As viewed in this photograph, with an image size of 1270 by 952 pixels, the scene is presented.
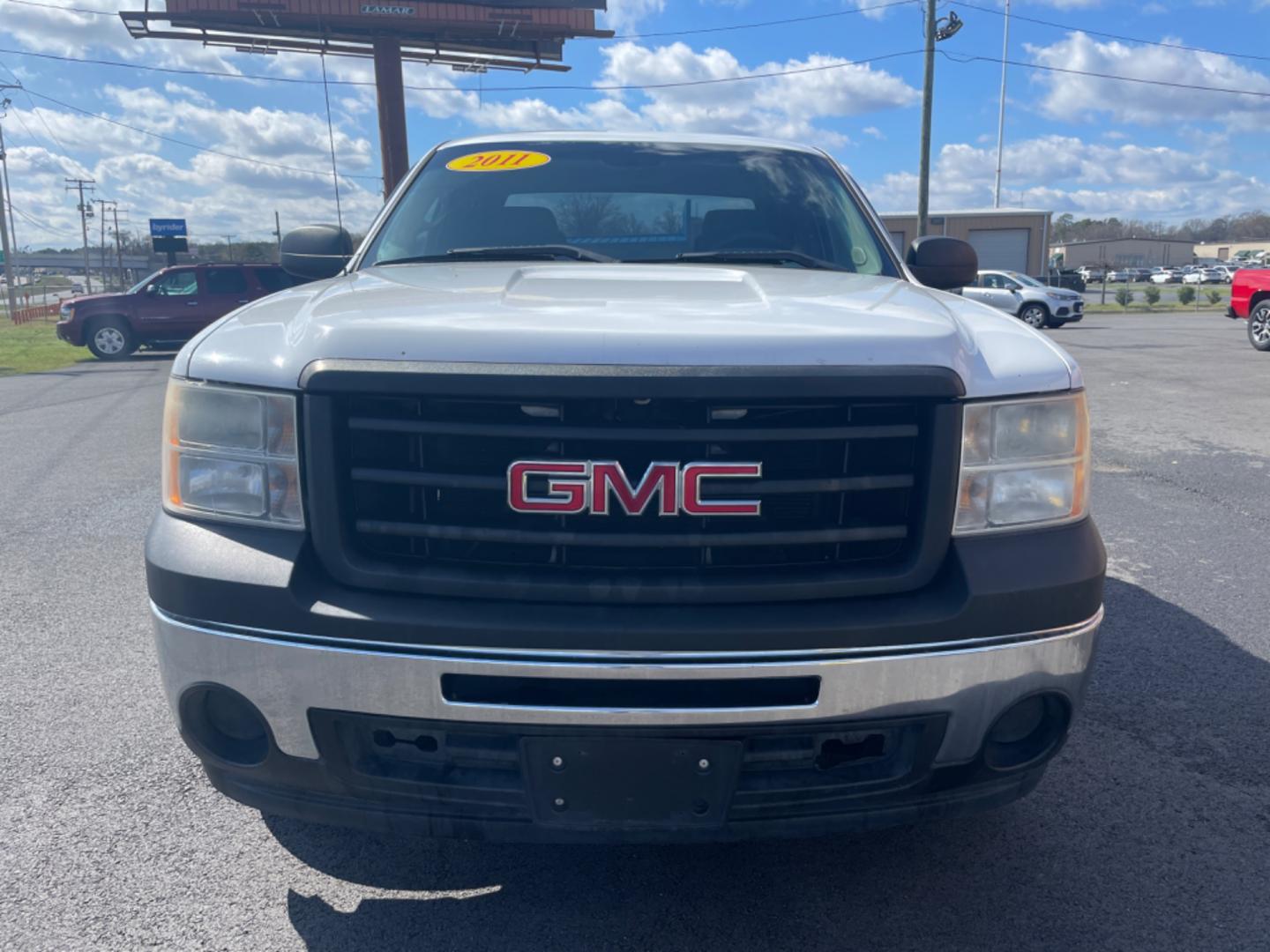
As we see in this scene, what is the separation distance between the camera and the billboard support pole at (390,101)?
89.0ft

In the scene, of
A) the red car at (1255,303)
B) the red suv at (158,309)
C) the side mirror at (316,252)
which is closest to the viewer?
the side mirror at (316,252)

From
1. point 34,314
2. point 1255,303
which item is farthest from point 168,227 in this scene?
point 1255,303

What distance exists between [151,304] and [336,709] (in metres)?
19.9

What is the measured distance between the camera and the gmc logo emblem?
6.34 feet

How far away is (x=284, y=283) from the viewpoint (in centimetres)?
2061

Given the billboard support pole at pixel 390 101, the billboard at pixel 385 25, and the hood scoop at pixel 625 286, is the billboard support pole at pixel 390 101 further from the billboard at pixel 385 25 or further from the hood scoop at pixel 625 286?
the hood scoop at pixel 625 286

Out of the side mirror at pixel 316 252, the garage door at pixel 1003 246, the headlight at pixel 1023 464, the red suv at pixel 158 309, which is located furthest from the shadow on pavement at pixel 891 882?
the garage door at pixel 1003 246

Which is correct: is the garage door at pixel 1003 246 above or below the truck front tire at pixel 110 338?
above

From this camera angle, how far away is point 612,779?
76.0 inches

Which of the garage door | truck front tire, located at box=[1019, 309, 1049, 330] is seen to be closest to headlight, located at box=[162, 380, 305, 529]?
truck front tire, located at box=[1019, 309, 1049, 330]

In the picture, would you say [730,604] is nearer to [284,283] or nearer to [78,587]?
[78,587]

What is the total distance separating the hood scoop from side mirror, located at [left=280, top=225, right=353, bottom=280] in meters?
1.11

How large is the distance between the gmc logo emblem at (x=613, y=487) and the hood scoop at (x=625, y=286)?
440mm

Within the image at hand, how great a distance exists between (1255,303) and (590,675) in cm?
1836
